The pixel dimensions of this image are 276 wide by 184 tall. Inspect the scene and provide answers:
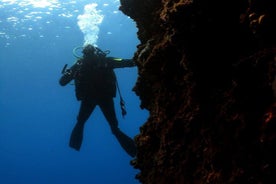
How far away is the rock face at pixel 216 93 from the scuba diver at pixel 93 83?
16.2 ft

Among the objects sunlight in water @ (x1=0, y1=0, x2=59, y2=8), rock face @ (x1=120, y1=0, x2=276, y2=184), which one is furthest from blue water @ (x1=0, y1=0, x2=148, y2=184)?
rock face @ (x1=120, y1=0, x2=276, y2=184)

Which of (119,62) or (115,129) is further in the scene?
(115,129)

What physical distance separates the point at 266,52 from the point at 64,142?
453 feet

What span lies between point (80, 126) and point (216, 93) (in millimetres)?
7148

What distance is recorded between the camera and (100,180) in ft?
350

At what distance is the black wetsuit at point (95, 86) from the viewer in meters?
8.05

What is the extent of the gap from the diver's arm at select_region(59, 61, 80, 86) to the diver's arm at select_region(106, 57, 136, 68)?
32.4 inches

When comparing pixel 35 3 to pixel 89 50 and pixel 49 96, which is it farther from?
pixel 49 96

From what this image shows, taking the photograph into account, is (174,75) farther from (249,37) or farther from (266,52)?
(266,52)

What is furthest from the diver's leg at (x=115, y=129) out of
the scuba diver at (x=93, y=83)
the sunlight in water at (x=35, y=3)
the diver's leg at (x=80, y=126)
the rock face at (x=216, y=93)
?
the sunlight in water at (x=35, y=3)

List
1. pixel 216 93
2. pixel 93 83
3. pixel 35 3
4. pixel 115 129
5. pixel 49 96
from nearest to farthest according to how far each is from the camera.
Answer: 1. pixel 216 93
2. pixel 93 83
3. pixel 115 129
4. pixel 35 3
5. pixel 49 96

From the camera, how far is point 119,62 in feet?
24.6

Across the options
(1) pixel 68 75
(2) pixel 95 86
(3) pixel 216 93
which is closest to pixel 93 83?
(2) pixel 95 86

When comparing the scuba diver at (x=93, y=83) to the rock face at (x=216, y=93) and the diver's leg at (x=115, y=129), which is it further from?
the rock face at (x=216, y=93)
